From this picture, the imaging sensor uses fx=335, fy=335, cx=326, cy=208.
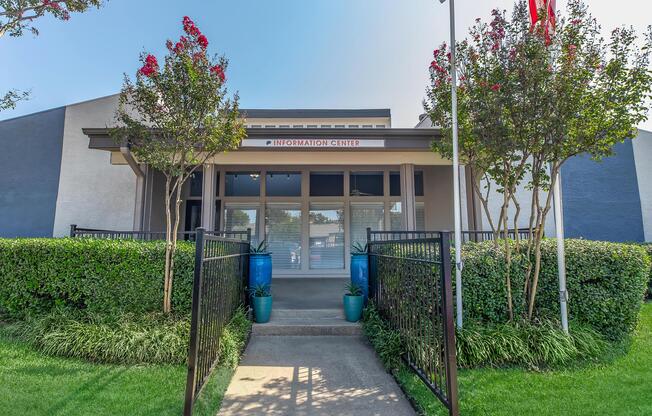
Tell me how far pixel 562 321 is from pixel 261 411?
3.65 metres

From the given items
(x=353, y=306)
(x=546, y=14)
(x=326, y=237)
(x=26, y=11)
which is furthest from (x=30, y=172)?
(x=546, y=14)

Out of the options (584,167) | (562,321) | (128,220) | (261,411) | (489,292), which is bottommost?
(261,411)

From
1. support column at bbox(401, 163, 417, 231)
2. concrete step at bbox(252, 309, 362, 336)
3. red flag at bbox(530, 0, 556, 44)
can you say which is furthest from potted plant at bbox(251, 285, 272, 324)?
red flag at bbox(530, 0, 556, 44)

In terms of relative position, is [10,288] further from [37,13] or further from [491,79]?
[491,79]

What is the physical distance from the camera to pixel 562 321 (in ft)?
13.3

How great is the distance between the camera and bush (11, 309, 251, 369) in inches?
146

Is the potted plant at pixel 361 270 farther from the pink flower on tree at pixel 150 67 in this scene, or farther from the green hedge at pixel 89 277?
the pink flower on tree at pixel 150 67

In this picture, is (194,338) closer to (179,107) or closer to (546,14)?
(179,107)

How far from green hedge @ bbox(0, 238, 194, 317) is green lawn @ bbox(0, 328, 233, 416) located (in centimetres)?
98

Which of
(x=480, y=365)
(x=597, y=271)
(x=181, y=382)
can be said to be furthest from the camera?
(x=597, y=271)

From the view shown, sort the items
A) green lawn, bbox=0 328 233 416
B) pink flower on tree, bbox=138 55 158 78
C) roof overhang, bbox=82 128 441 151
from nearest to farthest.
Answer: green lawn, bbox=0 328 233 416, pink flower on tree, bbox=138 55 158 78, roof overhang, bbox=82 128 441 151

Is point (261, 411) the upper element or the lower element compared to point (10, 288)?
lower

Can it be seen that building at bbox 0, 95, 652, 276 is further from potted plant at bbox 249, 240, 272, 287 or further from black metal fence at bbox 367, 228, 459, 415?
black metal fence at bbox 367, 228, 459, 415

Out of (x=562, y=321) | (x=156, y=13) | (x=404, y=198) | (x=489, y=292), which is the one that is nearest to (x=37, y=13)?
(x=156, y=13)
